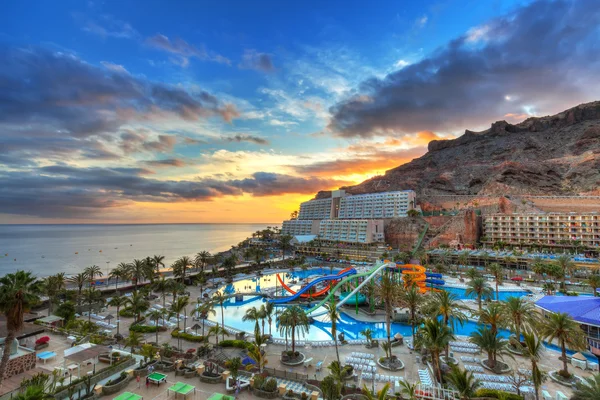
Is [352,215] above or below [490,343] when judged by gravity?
above

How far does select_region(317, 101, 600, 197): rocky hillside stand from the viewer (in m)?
126

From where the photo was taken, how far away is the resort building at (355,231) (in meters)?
104

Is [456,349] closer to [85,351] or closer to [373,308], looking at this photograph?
[373,308]

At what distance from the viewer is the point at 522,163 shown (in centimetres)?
13912

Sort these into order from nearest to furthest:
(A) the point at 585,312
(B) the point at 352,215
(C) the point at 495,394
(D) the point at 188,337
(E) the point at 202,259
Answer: (C) the point at 495,394, (A) the point at 585,312, (D) the point at 188,337, (E) the point at 202,259, (B) the point at 352,215

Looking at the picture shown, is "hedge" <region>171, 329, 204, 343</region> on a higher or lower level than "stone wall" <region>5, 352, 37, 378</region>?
lower

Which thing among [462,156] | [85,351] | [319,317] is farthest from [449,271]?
[462,156]

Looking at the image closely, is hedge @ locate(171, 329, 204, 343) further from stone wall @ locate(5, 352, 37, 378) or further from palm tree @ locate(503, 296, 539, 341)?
palm tree @ locate(503, 296, 539, 341)

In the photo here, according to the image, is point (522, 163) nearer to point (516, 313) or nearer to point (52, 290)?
point (516, 313)

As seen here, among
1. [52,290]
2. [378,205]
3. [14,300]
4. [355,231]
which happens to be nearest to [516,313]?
[14,300]

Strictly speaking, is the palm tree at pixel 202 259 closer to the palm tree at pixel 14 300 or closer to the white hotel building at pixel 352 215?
the palm tree at pixel 14 300

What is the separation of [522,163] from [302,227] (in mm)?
98979

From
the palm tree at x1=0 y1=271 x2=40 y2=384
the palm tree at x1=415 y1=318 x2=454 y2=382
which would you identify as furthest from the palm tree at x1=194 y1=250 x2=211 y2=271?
the palm tree at x1=415 y1=318 x2=454 y2=382

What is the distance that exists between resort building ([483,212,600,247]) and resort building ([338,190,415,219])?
3269 centimetres
